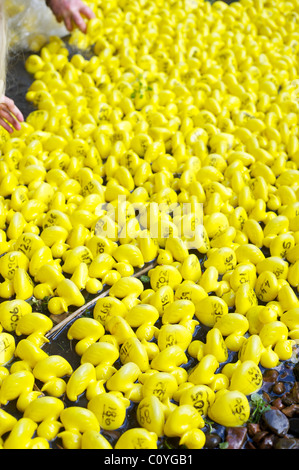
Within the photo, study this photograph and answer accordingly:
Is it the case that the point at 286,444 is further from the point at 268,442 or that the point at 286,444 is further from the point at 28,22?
the point at 28,22

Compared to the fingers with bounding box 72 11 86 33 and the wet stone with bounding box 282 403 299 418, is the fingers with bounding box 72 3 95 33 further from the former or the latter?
the wet stone with bounding box 282 403 299 418

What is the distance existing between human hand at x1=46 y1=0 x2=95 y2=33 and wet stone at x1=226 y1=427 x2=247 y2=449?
165cm

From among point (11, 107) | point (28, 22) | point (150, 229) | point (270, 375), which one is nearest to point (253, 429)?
point (270, 375)

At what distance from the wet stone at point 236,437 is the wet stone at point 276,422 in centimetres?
4

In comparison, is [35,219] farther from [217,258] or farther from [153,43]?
[153,43]

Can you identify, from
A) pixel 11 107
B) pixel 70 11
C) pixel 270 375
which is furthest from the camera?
pixel 70 11

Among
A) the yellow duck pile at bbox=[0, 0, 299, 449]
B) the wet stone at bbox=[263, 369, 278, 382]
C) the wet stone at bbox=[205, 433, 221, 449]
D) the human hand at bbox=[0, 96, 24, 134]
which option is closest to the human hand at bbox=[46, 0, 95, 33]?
the yellow duck pile at bbox=[0, 0, 299, 449]

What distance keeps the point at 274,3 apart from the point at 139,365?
2.05 m

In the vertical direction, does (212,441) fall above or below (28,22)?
below

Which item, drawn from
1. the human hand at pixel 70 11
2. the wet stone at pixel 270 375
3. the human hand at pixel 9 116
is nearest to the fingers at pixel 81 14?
the human hand at pixel 70 11

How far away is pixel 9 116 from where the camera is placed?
1608 mm

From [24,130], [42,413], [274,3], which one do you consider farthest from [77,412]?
[274,3]

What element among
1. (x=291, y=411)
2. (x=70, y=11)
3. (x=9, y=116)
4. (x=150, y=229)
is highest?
(x=70, y=11)

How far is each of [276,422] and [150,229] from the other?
592 millimetres
